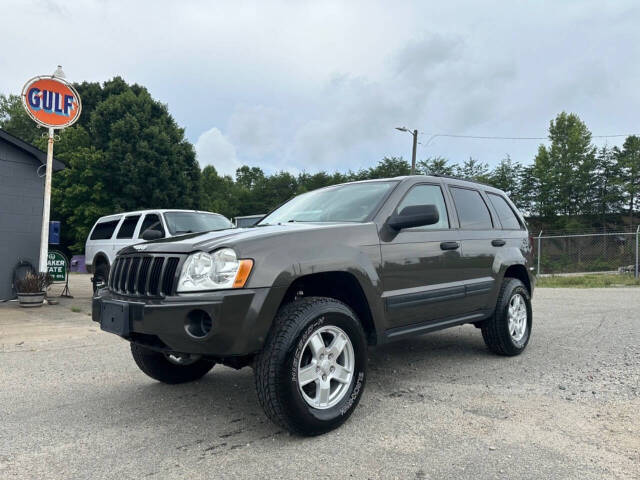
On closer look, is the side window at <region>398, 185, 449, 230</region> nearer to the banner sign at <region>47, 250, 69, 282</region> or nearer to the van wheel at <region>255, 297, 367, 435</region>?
the van wheel at <region>255, 297, 367, 435</region>

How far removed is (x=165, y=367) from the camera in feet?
12.7

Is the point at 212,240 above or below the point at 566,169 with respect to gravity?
below

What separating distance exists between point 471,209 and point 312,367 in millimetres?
2551

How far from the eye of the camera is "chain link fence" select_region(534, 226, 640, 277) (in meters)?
17.4

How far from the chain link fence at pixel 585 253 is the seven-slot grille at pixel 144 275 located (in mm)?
16505

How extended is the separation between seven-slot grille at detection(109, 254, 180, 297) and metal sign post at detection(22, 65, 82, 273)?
7.62m

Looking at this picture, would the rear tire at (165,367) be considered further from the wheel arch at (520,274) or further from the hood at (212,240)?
the wheel arch at (520,274)

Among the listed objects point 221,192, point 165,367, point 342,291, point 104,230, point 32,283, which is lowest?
point 165,367

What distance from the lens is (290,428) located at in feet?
9.02

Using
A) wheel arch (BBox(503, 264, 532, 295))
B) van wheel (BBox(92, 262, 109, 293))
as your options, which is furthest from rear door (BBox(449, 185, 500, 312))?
van wheel (BBox(92, 262, 109, 293))

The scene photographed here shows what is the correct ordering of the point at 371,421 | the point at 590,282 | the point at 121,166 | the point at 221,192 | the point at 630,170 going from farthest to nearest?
the point at 221,192
the point at 630,170
the point at 121,166
the point at 590,282
the point at 371,421

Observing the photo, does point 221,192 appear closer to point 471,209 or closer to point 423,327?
point 471,209

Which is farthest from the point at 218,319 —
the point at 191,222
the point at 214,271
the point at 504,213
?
the point at 191,222

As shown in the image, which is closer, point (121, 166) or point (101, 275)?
point (101, 275)
